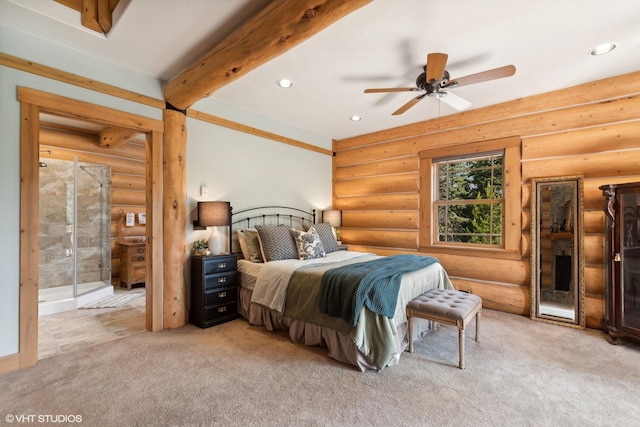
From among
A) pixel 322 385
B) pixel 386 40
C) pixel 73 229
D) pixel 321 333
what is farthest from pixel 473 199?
pixel 73 229

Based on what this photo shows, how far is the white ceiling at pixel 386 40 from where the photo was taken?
2.19 m

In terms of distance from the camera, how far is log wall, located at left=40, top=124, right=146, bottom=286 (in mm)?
4977

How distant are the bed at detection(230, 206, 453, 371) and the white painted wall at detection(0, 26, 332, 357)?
565 mm

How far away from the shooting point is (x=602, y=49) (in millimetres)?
2699

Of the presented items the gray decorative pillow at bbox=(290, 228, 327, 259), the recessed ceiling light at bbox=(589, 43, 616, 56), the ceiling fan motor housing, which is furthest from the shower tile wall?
the recessed ceiling light at bbox=(589, 43, 616, 56)

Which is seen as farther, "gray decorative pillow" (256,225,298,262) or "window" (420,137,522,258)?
"window" (420,137,522,258)

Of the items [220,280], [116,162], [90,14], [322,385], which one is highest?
[90,14]

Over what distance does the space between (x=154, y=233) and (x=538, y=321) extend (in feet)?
15.4

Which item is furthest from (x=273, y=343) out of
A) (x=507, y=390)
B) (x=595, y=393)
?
(x=595, y=393)

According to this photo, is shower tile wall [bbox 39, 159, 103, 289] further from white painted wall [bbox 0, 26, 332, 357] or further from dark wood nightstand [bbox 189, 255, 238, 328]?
dark wood nightstand [bbox 189, 255, 238, 328]

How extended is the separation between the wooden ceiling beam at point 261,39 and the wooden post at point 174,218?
1.58ft

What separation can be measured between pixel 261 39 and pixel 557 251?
4053mm

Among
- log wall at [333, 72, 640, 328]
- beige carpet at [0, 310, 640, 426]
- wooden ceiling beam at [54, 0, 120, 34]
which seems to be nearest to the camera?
beige carpet at [0, 310, 640, 426]

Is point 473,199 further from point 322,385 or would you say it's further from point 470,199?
point 322,385
